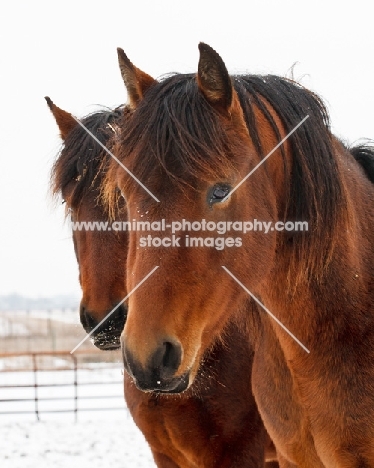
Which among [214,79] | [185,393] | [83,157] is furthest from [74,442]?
[214,79]

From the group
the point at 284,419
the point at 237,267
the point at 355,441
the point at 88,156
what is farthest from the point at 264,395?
the point at 88,156

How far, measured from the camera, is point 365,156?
379 cm

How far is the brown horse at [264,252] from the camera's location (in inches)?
99.4

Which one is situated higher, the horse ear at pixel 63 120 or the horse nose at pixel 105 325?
the horse ear at pixel 63 120

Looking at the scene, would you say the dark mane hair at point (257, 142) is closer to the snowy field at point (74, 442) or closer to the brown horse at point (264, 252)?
the brown horse at point (264, 252)

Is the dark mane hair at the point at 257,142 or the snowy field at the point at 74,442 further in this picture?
the snowy field at the point at 74,442

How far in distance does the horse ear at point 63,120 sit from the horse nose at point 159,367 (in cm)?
303

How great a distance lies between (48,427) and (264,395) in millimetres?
9994

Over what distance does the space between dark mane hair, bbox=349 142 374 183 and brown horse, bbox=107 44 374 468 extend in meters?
0.23

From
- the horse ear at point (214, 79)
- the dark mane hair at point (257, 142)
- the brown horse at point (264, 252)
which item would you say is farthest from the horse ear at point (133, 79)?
the horse ear at point (214, 79)

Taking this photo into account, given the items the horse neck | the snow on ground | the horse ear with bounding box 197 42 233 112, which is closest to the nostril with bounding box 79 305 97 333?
the horse neck

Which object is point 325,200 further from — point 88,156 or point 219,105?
point 88,156

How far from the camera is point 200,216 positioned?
2592 millimetres

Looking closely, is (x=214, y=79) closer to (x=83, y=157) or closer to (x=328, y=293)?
(x=328, y=293)
